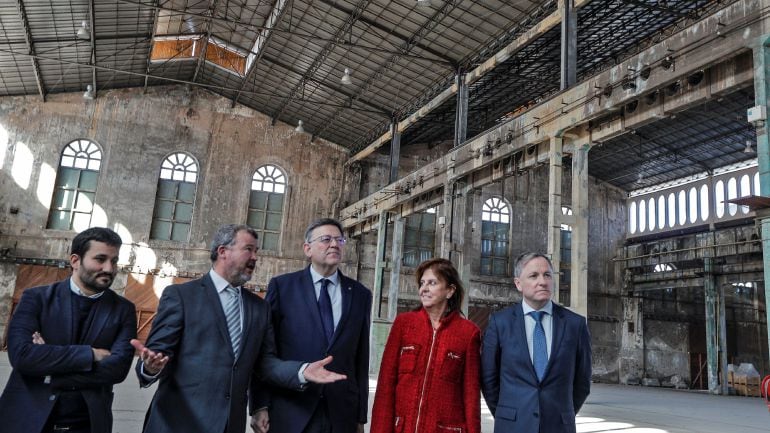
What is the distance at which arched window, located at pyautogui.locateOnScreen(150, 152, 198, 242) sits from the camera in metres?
26.9

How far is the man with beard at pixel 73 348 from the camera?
128 inches

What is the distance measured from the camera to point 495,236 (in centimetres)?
2959

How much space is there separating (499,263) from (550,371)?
1028 inches

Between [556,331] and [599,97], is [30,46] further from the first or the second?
Result: [556,331]

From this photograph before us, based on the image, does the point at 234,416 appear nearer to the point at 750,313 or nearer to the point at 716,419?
the point at 716,419

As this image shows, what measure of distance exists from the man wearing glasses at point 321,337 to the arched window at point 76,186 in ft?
81.4

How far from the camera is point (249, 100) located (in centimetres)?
2848

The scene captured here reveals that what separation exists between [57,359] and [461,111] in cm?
1788

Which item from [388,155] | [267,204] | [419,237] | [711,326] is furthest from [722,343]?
[267,204]

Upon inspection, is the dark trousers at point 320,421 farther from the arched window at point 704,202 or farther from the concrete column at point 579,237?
the arched window at point 704,202

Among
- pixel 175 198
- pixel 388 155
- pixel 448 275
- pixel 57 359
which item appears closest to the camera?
pixel 57 359

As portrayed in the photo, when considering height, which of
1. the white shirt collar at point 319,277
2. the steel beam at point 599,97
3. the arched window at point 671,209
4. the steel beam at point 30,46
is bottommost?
the white shirt collar at point 319,277

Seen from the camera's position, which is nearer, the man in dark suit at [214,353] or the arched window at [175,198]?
the man in dark suit at [214,353]

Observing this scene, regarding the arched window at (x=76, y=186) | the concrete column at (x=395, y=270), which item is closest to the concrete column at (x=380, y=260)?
the concrete column at (x=395, y=270)
